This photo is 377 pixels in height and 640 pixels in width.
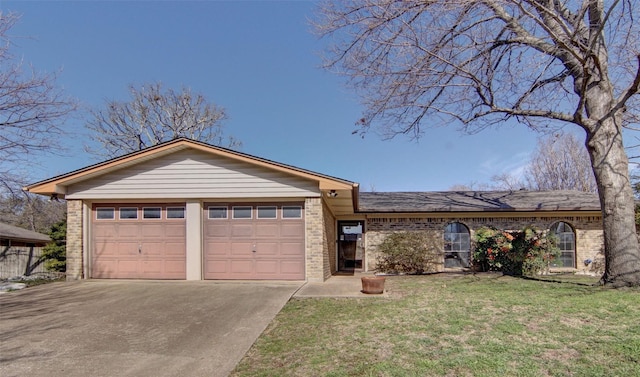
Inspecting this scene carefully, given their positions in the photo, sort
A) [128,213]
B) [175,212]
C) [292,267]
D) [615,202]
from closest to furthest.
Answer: [615,202], [292,267], [175,212], [128,213]

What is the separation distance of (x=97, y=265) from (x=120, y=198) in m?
2.20

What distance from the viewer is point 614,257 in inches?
361

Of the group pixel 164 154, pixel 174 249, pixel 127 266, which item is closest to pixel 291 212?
pixel 174 249

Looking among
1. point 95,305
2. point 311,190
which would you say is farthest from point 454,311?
point 95,305

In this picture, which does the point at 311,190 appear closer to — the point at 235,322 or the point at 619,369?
the point at 235,322

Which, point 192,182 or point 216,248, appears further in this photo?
point 216,248

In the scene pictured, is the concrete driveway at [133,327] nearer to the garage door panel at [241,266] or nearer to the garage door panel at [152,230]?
the garage door panel at [241,266]

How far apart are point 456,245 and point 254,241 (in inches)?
324

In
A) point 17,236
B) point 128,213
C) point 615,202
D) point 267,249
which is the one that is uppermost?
point 615,202

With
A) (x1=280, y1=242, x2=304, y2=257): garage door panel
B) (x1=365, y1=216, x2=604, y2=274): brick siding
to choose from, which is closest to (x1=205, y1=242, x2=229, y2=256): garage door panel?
(x1=280, y1=242, x2=304, y2=257): garage door panel

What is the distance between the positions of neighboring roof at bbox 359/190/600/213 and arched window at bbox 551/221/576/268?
3.08 feet

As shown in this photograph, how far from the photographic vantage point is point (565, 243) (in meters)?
14.7

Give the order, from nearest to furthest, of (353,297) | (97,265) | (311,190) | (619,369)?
(619,369) → (353,297) → (311,190) → (97,265)

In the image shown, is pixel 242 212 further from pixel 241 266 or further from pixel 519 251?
pixel 519 251
